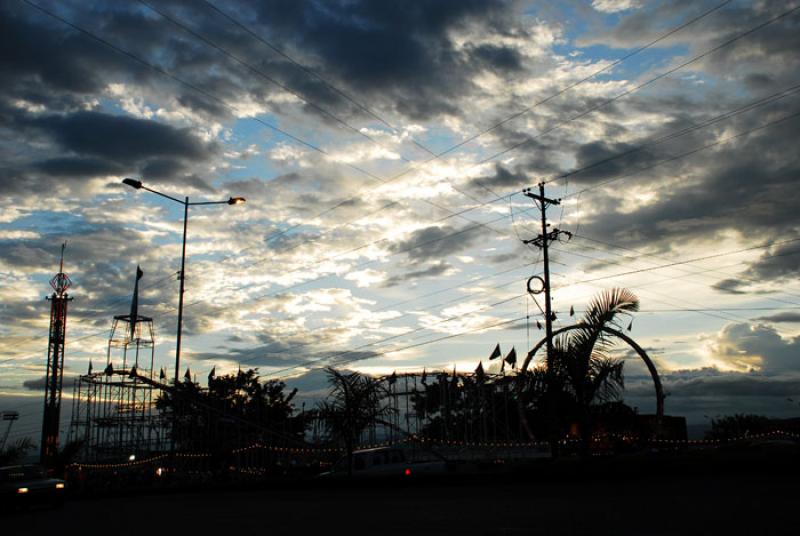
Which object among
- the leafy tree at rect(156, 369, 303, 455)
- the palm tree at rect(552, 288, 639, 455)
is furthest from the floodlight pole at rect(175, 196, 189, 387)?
the palm tree at rect(552, 288, 639, 455)

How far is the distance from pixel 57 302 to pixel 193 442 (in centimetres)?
2061

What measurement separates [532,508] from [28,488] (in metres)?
16.4

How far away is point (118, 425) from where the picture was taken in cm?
4722

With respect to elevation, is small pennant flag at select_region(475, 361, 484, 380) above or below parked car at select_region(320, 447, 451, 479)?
above

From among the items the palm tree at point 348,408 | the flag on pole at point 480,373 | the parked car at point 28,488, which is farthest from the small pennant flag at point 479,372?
the parked car at point 28,488

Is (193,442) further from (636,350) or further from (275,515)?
(275,515)

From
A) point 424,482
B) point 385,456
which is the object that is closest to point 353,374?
point 385,456

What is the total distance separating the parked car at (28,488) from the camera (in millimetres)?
20344

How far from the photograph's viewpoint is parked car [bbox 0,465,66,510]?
2034cm

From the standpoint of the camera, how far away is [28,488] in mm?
20609

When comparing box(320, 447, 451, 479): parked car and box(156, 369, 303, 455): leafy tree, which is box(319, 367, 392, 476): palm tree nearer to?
box(320, 447, 451, 479): parked car

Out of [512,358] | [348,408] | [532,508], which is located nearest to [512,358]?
[512,358]

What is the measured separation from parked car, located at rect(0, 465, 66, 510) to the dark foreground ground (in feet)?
14.4

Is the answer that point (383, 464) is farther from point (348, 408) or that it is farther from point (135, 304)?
point (135, 304)
